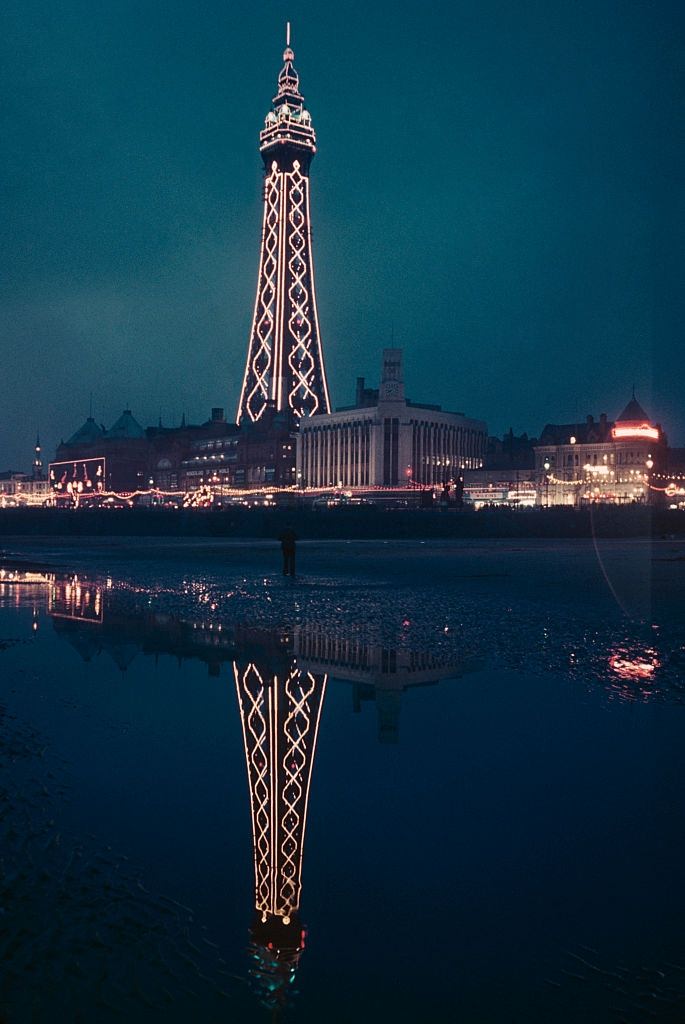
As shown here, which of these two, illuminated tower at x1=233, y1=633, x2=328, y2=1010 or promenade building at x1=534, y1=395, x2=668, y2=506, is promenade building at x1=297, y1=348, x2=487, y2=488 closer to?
promenade building at x1=534, y1=395, x2=668, y2=506

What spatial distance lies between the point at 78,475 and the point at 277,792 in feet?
564

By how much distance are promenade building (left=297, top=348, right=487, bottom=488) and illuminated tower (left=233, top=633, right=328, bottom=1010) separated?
128200 mm

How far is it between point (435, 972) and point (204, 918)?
1.10 meters

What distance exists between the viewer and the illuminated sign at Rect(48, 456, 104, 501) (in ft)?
527

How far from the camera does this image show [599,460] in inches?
4909

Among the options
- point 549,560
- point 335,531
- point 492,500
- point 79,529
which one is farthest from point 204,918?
point 492,500

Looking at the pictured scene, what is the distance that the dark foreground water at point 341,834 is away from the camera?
10.9 ft

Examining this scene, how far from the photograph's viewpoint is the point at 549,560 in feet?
113

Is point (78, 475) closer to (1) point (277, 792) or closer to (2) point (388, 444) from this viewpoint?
(2) point (388, 444)

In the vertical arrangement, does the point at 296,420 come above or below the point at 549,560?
above

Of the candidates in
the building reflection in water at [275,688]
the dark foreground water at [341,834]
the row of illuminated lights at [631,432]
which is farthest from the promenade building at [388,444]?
the dark foreground water at [341,834]

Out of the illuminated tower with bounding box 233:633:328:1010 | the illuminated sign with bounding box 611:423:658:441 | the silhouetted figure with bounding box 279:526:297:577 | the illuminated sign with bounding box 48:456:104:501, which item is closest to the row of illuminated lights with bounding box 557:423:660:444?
the illuminated sign with bounding box 611:423:658:441

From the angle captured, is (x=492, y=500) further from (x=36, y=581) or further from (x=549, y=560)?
(x=36, y=581)

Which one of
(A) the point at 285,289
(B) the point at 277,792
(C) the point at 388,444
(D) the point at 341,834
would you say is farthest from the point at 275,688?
(A) the point at 285,289
